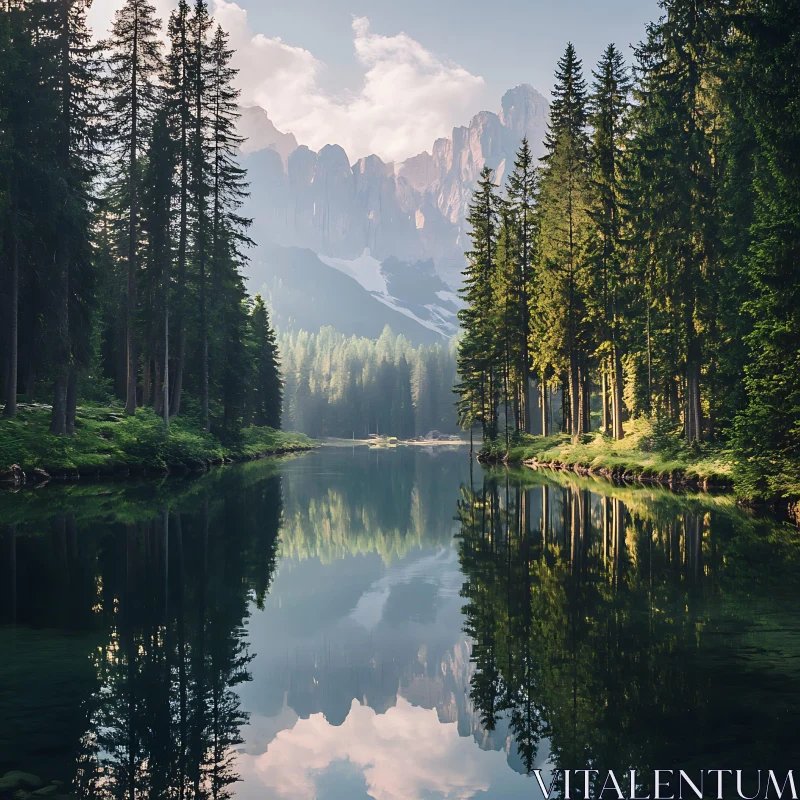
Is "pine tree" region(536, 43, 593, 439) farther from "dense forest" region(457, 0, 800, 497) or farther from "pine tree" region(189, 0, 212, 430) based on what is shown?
"pine tree" region(189, 0, 212, 430)

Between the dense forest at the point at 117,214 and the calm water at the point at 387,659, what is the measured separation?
1782cm

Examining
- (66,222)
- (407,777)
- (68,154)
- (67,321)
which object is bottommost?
(407,777)

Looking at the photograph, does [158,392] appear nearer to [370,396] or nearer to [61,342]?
[61,342]

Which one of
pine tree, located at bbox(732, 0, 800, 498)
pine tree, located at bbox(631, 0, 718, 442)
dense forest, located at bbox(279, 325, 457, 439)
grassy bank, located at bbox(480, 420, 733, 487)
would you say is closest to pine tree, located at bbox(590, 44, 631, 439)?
grassy bank, located at bbox(480, 420, 733, 487)

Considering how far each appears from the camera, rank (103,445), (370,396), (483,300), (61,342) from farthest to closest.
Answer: (370,396) → (483,300) → (103,445) → (61,342)

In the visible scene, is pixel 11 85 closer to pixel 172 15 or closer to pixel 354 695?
pixel 172 15

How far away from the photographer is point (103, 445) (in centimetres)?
3262

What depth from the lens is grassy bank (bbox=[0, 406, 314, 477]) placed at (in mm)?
29250

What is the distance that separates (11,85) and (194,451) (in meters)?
17.7

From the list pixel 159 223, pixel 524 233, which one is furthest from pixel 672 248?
pixel 159 223

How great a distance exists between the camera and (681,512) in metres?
20.2

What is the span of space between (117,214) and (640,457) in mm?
30649

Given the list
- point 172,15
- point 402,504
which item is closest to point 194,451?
point 402,504

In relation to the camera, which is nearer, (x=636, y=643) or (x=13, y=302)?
(x=636, y=643)
